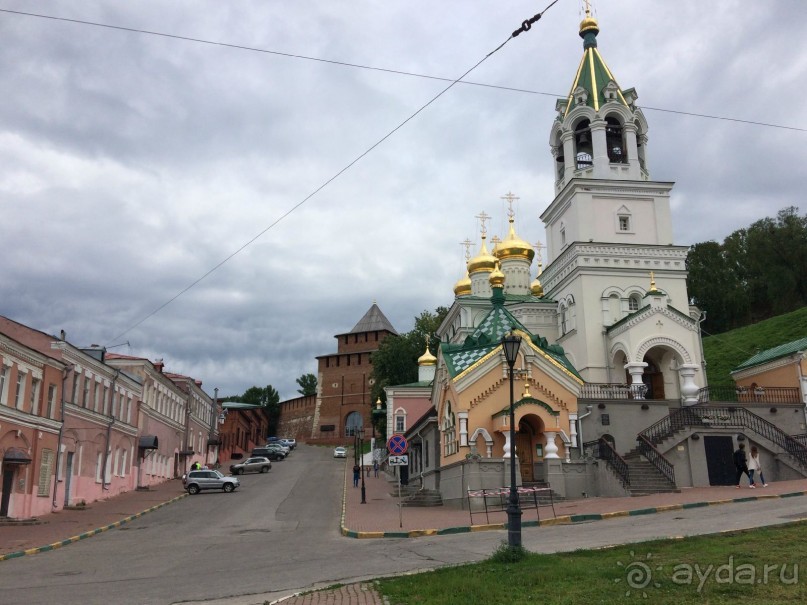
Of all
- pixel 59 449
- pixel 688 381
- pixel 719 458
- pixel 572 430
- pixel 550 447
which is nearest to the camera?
pixel 550 447

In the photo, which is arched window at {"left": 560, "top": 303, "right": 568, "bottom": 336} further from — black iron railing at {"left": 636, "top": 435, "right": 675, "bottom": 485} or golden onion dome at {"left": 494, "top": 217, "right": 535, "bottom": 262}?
black iron railing at {"left": 636, "top": 435, "right": 675, "bottom": 485}

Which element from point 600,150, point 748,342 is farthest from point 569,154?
point 748,342

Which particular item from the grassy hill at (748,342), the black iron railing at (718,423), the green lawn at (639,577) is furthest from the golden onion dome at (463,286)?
the green lawn at (639,577)

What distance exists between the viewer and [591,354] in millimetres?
33281

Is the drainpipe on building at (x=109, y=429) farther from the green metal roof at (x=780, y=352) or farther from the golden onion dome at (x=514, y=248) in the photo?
the green metal roof at (x=780, y=352)

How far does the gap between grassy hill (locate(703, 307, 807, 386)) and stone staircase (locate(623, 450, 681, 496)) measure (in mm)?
26305

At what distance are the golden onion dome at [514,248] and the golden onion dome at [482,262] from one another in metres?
1.09

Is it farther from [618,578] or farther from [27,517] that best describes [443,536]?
[27,517]

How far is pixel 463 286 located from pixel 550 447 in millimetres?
26251

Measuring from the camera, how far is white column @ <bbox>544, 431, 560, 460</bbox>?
23.9 metres

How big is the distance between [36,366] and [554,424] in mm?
18080

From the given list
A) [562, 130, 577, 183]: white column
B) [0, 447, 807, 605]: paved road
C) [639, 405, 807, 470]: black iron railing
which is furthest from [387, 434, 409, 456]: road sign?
[562, 130, 577, 183]: white column

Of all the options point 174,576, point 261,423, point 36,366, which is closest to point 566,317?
point 36,366

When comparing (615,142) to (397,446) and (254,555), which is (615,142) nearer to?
(397,446)
